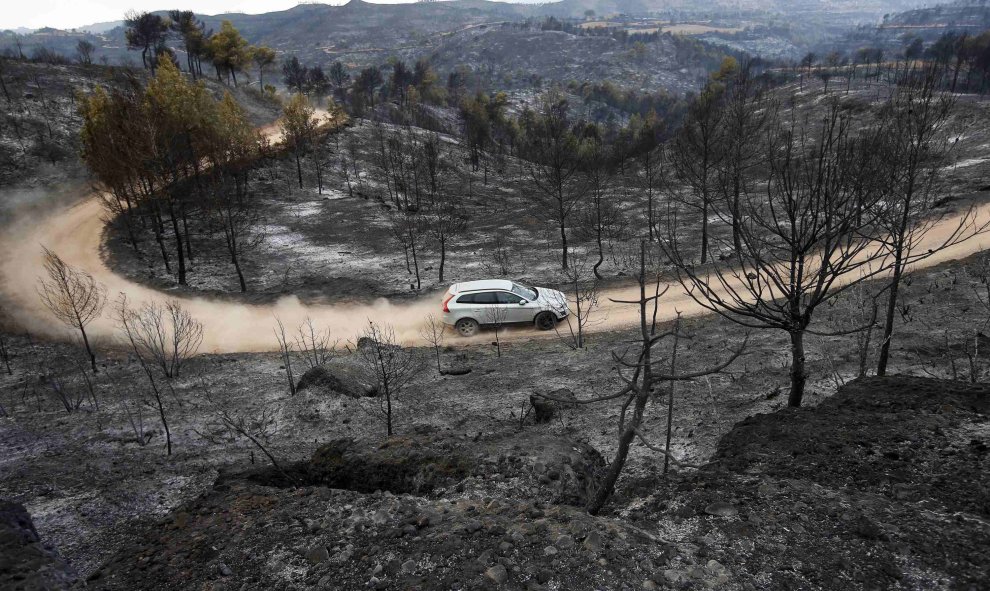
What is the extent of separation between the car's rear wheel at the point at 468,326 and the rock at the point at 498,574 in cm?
1331

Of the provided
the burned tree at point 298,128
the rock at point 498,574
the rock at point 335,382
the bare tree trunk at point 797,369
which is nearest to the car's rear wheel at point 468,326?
the rock at point 335,382

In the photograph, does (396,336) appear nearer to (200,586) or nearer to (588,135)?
(200,586)

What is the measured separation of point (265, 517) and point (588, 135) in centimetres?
7652

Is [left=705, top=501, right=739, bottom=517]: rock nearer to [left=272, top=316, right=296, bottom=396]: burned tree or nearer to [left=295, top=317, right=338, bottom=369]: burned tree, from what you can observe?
[left=272, top=316, right=296, bottom=396]: burned tree

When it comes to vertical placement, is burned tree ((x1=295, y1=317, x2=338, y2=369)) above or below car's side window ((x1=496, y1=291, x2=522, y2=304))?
below

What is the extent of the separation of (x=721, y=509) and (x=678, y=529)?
0.51m

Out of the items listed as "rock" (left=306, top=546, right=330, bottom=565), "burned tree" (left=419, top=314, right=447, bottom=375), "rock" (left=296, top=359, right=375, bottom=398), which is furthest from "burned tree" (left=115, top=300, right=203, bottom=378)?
"rock" (left=306, top=546, right=330, bottom=565)

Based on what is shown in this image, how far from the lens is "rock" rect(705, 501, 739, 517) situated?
4.94m

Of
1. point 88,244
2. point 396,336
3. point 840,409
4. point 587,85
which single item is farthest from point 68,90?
point 587,85

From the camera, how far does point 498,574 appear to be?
4.26 meters

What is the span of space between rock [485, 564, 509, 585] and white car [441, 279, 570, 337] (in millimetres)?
12991

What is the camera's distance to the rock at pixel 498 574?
4.21m

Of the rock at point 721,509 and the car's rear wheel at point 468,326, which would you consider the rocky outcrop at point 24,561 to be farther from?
the car's rear wheel at point 468,326

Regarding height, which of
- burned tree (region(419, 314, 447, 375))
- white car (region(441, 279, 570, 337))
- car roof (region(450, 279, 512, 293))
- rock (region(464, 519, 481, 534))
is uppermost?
rock (region(464, 519, 481, 534))
